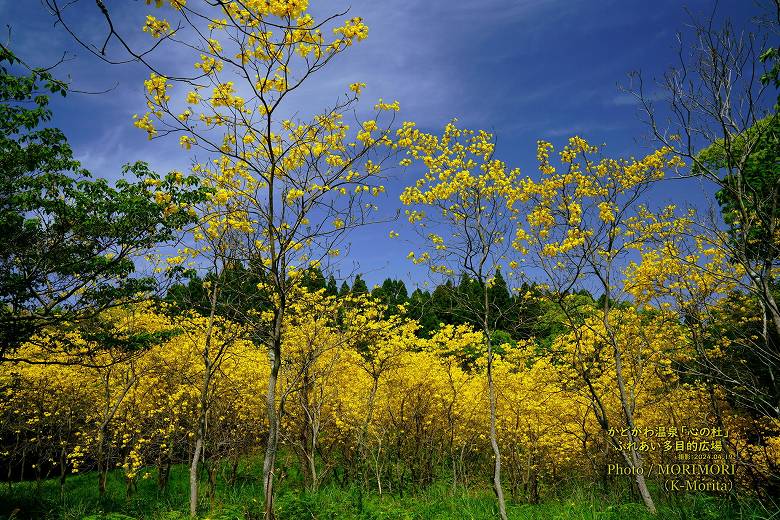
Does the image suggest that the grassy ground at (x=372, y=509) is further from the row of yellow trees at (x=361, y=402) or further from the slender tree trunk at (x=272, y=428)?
the row of yellow trees at (x=361, y=402)

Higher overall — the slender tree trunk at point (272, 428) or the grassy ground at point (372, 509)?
the slender tree trunk at point (272, 428)

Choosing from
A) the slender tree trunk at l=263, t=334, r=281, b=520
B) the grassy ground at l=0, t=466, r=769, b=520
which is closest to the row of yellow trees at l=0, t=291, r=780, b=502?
the grassy ground at l=0, t=466, r=769, b=520

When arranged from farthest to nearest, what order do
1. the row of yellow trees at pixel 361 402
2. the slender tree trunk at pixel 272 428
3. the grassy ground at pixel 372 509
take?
the row of yellow trees at pixel 361 402
the grassy ground at pixel 372 509
the slender tree trunk at pixel 272 428

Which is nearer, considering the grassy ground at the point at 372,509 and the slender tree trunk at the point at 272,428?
the slender tree trunk at the point at 272,428

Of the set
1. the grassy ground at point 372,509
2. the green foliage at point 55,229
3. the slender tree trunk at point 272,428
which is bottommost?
the grassy ground at point 372,509

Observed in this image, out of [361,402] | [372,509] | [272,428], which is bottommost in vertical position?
[372,509]

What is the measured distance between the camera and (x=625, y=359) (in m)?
13.4

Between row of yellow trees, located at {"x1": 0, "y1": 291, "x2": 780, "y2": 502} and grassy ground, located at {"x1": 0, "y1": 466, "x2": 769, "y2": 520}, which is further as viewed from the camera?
row of yellow trees, located at {"x1": 0, "y1": 291, "x2": 780, "y2": 502}

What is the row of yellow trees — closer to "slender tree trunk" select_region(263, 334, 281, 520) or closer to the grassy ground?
the grassy ground

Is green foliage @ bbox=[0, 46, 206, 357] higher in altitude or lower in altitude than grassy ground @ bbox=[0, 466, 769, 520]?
higher

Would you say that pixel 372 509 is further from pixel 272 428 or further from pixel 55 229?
pixel 55 229

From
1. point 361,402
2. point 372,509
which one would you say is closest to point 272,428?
point 372,509

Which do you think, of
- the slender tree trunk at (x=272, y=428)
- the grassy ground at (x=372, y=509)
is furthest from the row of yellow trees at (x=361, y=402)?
the slender tree trunk at (x=272, y=428)

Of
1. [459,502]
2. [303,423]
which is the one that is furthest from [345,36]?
[303,423]
